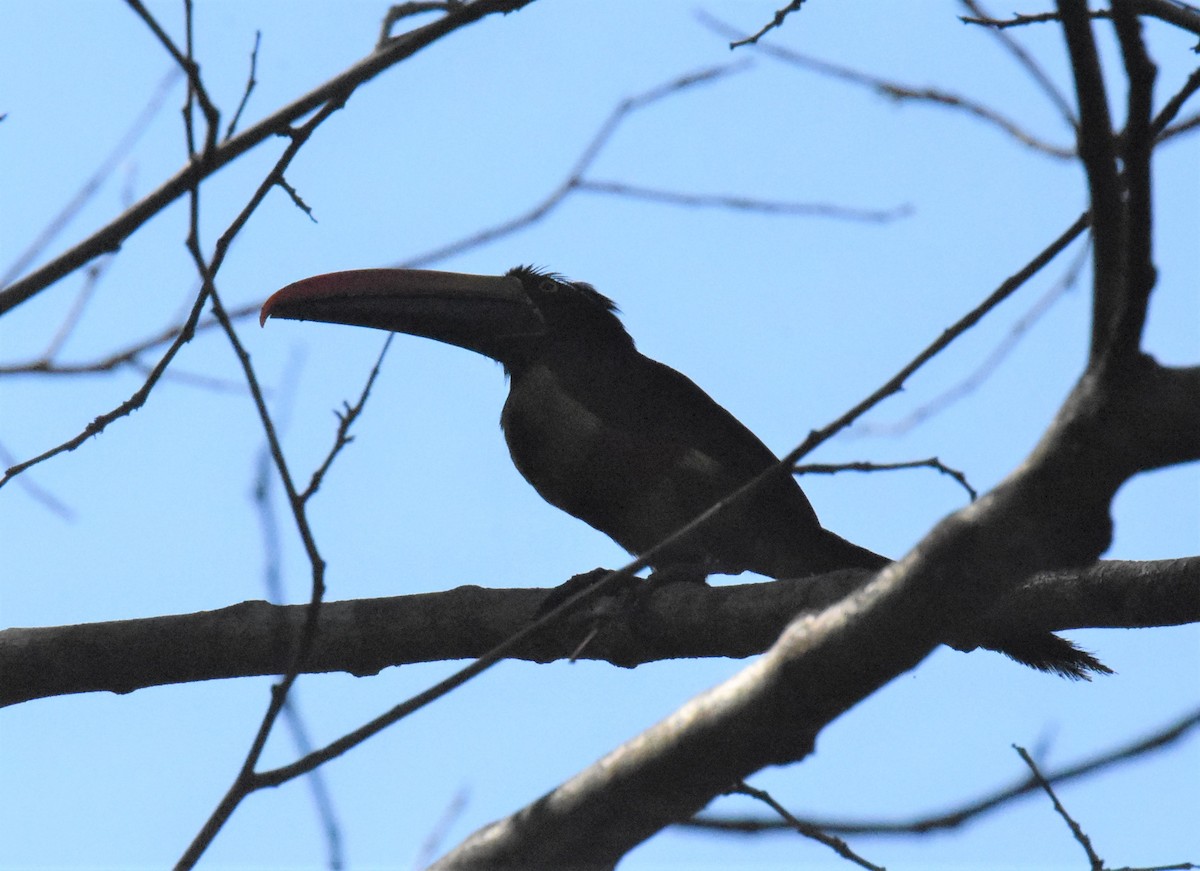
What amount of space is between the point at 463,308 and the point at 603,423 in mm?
1356

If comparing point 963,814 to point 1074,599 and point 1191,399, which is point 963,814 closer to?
point 1191,399

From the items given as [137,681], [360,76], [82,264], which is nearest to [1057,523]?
[360,76]

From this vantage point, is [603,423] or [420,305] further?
[420,305]

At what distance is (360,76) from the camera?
305 centimetres

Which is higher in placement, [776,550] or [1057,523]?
[776,550]

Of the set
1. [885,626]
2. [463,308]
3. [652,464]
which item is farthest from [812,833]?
[463,308]

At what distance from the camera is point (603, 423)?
5.61m

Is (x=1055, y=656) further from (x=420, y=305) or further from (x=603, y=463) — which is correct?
(x=420, y=305)

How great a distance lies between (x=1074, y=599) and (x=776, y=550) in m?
1.67

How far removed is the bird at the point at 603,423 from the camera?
5445 millimetres

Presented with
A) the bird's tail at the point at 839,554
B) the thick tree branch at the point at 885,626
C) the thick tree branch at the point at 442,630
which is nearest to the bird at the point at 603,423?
the bird's tail at the point at 839,554

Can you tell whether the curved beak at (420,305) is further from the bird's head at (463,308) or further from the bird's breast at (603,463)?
the bird's breast at (603,463)

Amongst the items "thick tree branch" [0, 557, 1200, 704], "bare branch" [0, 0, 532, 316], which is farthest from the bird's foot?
"bare branch" [0, 0, 532, 316]

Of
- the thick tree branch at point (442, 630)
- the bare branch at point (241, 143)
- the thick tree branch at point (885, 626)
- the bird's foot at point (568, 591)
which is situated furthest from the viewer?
the bird's foot at point (568, 591)
